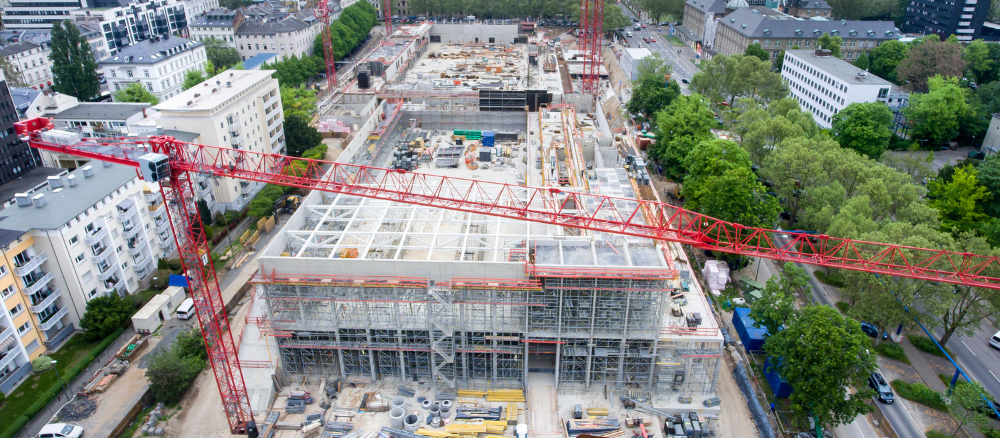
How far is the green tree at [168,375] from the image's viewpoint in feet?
151

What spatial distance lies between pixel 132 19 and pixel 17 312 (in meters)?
108

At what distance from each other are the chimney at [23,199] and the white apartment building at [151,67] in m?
54.9

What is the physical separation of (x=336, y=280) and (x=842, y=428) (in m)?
38.8

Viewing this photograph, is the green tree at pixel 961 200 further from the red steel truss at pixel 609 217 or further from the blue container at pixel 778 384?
the blue container at pixel 778 384

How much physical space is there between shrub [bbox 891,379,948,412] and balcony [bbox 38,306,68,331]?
69.1 metres

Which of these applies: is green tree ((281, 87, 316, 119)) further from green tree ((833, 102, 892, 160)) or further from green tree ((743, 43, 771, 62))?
green tree ((743, 43, 771, 62))

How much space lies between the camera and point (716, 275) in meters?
61.1

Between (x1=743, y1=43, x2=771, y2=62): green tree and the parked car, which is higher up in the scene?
(x1=743, y1=43, x2=771, y2=62): green tree

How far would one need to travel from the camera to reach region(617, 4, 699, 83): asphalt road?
13438 cm

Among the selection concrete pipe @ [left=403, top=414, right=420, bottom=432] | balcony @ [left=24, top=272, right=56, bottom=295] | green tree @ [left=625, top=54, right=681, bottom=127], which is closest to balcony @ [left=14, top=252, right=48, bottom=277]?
balcony @ [left=24, top=272, right=56, bottom=295]

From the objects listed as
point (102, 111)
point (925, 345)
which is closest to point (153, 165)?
point (102, 111)

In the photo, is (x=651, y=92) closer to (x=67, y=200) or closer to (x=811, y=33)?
(x=811, y=33)

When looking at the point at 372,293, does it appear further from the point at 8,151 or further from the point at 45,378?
the point at 8,151

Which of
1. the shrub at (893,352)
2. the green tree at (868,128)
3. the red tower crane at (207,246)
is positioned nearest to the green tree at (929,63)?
the green tree at (868,128)
